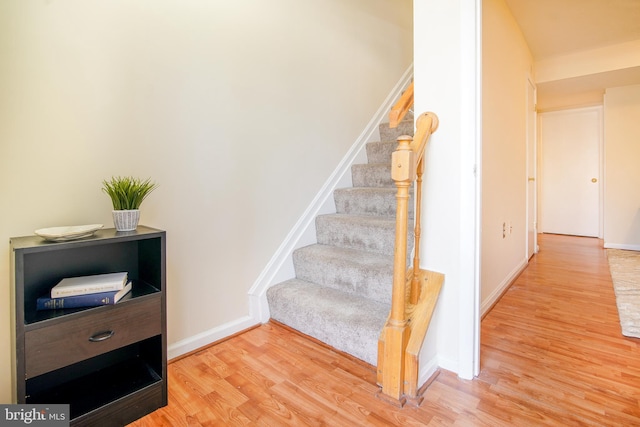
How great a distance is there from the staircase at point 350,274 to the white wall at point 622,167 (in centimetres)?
348

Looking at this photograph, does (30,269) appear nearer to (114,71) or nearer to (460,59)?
(114,71)

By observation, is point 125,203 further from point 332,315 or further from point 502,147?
point 502,147

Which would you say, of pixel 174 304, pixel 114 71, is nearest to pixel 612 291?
pixel 174 304

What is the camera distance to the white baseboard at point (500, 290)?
7.01ft

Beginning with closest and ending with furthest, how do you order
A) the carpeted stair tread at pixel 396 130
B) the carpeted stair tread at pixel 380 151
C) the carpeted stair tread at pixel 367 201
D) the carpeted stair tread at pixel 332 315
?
1. the carpeted stair tread at pixel 332 315
2. the carpeted stair tread at pixel 367 201
3. the carpeted stair tread at pixel 380 151
4. the carpeted stair tread at pixel 396 130

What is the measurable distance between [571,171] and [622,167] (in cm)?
93

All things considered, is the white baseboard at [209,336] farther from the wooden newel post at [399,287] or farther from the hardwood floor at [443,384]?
the wooden newel post at [399,287]

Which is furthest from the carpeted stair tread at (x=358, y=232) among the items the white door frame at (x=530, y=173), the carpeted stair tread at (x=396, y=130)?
the white door frame at (x=530, y=173)

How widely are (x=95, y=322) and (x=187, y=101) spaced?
3.52 feet

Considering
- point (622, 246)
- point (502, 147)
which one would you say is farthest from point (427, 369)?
point (622, 246)

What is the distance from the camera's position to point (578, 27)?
9.60 feet

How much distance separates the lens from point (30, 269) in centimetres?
117

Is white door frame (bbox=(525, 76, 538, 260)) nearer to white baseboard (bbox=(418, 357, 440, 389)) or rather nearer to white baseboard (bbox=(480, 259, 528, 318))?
white baseboard (bbox=(480, 259, 528, 318))

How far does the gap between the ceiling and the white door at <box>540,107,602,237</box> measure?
3.64ft
